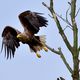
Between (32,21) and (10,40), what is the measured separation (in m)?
0.99

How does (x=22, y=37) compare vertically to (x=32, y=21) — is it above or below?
below

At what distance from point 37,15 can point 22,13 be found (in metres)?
0.88

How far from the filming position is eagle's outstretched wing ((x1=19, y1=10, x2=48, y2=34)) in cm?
933

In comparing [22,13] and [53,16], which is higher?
[53,16]

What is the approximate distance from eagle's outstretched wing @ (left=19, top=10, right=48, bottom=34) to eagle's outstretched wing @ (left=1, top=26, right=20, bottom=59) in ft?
1.07

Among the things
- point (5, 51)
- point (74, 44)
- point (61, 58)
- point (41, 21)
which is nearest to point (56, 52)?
point (61, 58)

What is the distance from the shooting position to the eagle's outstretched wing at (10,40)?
32.8 ft

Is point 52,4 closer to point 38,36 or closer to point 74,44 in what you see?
point 74,44

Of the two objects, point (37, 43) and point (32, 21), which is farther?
point (32, 21)

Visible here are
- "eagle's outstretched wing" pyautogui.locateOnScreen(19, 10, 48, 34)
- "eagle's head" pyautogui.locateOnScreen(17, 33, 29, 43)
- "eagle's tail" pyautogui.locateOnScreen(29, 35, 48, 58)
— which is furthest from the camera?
"eagle's head" pyautogui.locateOnScreen(17, 33, 29, 43)

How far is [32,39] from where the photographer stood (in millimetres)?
9508

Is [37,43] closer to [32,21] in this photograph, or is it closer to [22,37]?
[22,37]

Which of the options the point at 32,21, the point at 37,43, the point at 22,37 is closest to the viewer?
the point at 37,43

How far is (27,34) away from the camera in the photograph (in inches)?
386
